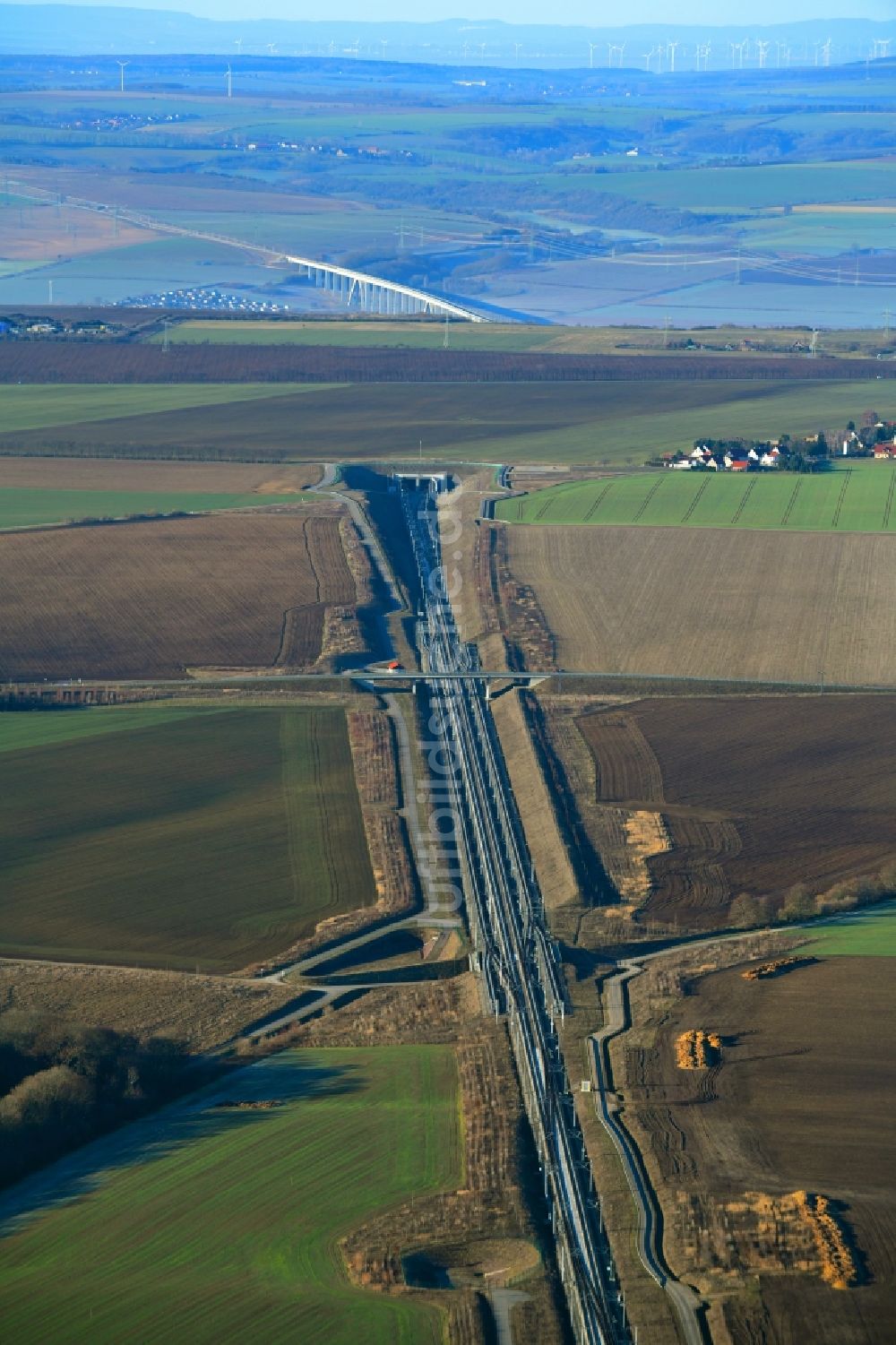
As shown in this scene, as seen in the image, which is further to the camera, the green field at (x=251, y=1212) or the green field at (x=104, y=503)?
the green field at (x=104, y=503)

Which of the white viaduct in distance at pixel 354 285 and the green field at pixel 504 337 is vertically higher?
the white viaduct in distance at pixel 354 285

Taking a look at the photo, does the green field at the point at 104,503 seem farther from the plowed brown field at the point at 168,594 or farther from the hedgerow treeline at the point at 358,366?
the hedgerow treeline at the point at 358,366

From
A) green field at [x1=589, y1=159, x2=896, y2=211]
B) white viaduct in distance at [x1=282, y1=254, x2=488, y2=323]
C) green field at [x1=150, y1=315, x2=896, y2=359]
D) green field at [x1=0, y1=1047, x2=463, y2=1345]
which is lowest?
green field at [x1=0, y1=1047, x2=463, y2=1345]

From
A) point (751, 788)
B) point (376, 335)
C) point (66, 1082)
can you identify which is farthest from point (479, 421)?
point (66, 1082)

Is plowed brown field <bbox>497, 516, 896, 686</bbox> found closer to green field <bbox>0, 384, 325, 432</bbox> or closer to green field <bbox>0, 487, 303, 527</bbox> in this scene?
green field <bbox>0, 487, 303, 527</bbox>

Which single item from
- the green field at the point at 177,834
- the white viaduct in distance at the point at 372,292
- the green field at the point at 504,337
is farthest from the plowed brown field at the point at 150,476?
the white viaduct in distance at the point at 372,292

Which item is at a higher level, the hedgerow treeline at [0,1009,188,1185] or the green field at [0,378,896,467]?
the green field at [0,378,896,467]

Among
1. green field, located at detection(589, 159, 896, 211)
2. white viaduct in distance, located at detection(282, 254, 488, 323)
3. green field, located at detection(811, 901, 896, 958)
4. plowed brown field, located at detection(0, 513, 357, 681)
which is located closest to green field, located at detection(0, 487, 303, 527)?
plowed brown field, located at detection(0, 513, 357, 681)

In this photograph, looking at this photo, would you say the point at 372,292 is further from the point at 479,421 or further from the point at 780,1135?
the point at 780,1135
